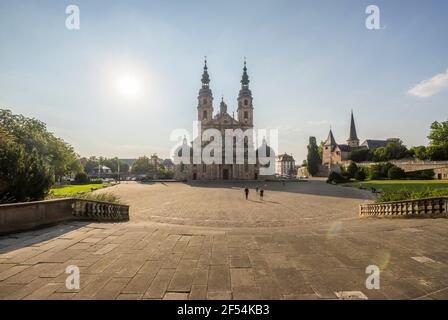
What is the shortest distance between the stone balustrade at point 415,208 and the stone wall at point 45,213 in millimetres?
13564

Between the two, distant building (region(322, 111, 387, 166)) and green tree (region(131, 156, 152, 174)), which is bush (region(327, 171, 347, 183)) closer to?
distant building (region(322, 111, 387, 166))

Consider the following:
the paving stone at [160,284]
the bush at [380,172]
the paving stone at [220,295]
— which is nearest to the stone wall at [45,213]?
the paving stone at [160,284]

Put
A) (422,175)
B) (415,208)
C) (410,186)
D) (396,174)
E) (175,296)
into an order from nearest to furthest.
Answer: (175,296) < (415,208) < (410,186) < (422,175) < (396,174)

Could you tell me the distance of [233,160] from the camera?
67.6 m

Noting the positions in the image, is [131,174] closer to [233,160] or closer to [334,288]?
[233,160]

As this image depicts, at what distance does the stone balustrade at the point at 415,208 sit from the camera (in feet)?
30.8

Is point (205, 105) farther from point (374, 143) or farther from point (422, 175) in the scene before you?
point (374, 143)

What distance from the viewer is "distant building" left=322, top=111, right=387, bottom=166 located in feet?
312

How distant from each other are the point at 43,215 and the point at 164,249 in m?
4.77

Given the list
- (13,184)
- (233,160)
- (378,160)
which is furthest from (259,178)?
(13,184)

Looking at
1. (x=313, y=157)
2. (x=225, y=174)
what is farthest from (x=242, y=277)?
(x=313, y=157)

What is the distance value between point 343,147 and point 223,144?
58.1 m

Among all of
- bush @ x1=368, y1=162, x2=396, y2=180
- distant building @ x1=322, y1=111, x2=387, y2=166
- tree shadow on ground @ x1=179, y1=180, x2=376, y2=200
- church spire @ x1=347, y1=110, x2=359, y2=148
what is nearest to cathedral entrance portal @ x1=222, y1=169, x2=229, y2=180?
tree shadow on ground @ x1=179, y1=180, x2=376, y2=200

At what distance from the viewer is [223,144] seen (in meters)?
68.6
